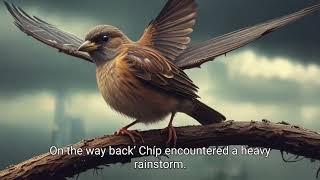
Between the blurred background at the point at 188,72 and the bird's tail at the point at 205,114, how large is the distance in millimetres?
104

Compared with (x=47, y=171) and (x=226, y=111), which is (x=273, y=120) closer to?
(x=226, y=111)

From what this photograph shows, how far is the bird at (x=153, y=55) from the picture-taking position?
155 cm

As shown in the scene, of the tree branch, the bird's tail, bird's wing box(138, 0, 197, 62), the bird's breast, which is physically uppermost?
bird's wing box(138, 0, 197, 62)

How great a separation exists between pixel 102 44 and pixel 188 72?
0.98 ft

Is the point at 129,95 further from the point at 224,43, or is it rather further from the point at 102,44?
the point at 224,43

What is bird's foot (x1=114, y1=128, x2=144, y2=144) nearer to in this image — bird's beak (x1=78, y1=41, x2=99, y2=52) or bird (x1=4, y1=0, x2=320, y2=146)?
bird (x1=4, y1=0, x2=320, y2=146)

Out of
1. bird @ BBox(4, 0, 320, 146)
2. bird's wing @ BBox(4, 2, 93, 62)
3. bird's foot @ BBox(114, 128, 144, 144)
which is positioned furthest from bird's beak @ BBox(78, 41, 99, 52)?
bird's foot @ BBox(114, 128, 144, 144)

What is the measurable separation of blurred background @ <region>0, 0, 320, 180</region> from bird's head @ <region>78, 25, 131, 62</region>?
161 millimetres

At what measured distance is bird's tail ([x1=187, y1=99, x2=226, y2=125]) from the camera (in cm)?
164

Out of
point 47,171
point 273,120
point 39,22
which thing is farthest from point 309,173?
point 39,22

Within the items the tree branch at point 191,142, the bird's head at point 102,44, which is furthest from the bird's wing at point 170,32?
the tree branch at point 191,142

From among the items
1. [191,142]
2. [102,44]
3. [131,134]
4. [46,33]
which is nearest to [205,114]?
[191,142]

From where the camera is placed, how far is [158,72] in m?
1.58

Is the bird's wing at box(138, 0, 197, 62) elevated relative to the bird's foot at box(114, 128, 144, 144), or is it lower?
elevated
